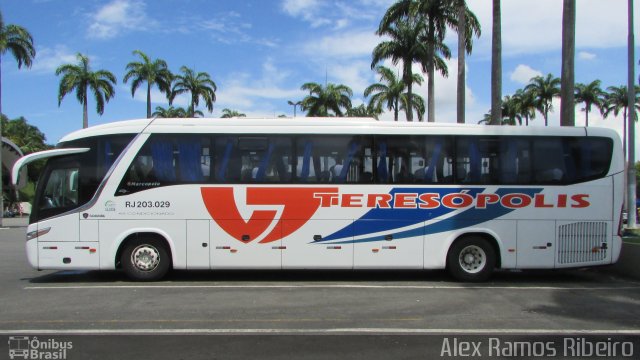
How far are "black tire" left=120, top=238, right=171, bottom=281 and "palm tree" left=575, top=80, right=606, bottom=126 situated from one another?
5912 cm

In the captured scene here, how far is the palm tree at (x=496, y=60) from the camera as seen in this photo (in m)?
17.7

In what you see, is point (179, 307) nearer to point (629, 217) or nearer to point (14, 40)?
point (629, 217)

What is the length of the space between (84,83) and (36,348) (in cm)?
3672

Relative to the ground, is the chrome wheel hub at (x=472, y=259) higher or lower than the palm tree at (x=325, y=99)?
lower

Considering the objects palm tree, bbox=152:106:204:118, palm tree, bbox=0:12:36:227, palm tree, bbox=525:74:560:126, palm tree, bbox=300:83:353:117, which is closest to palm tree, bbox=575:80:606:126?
palm tree, bbox=525:74:560:126

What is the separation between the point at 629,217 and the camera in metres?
19.8

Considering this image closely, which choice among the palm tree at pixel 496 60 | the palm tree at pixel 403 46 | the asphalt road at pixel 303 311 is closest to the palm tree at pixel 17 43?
the palm tree at pixel 403 46

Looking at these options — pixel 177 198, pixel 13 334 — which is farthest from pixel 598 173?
pixel 13 334

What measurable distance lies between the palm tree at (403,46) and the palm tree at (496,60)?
1127 centimetres

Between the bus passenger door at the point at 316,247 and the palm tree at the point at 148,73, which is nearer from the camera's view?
the bus passenger door at the point at 316,247

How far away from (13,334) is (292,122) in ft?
20.2

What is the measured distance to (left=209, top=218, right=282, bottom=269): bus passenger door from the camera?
10.5 metres

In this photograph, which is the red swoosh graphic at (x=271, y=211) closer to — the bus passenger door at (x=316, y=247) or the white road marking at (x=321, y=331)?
the bus passenger door at (x=316, y=247)

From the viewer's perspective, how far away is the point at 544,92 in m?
57.8
